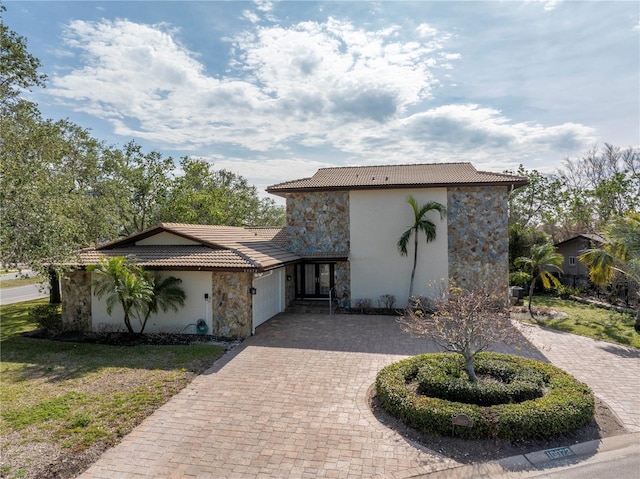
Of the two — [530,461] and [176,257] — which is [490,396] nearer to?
[530,461]

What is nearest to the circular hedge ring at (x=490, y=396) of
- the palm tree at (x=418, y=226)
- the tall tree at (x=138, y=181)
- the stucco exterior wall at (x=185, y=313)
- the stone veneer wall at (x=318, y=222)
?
the stucco exterior wall at (x=185, y=313)

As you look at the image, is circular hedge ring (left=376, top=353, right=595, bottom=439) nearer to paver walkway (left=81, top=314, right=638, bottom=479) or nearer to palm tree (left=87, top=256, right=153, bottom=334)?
paver walkway (left=81, top=314, right=638, bottom=479)

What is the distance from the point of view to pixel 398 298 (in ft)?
57.6

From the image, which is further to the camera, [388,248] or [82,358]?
[388,248]

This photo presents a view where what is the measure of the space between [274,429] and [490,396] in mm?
4338

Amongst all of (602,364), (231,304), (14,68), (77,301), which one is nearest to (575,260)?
(602,364)

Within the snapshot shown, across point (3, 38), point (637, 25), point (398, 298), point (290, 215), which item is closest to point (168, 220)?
point (290, 215)

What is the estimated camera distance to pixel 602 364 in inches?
411

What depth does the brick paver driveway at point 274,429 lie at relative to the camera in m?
Result: 5.84

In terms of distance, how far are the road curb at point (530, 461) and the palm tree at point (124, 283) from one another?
33.2ft

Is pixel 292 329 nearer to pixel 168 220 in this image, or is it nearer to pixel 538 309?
pixel 538 309

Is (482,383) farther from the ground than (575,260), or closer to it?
closer to it

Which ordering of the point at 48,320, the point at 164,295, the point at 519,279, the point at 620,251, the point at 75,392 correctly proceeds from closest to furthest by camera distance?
the point at 75,392 → the point at 164,295 → the point at 48,320 → the point at 620,251 → the point at 519,279

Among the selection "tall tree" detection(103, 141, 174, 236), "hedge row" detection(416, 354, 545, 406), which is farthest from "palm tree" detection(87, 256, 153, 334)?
"tall tree" detection(103, 141, 174, 236)
